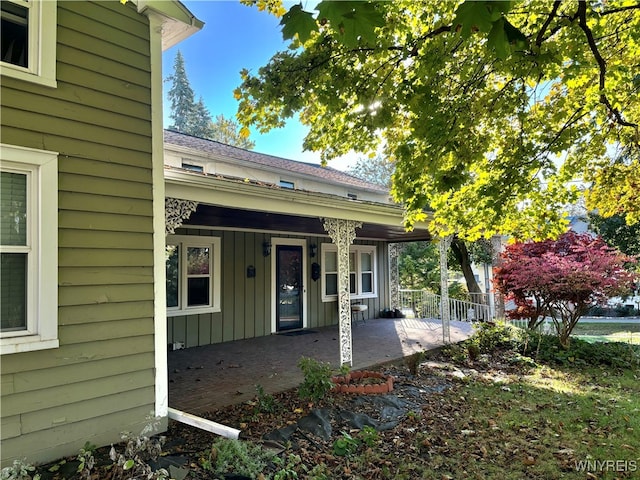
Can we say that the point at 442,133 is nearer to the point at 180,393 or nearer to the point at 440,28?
the point at 440,28

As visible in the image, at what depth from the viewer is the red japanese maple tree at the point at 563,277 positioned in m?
6.97

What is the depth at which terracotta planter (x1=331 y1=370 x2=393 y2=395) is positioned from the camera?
4.72 metres

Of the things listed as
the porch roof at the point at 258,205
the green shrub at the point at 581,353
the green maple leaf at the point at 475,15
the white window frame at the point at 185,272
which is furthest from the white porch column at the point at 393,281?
the green maple leaf at the point at 475,15

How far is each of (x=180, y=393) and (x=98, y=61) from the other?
373cm

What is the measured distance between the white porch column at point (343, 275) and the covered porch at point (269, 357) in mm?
347

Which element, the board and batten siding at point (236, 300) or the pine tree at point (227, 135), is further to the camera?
the pine tree at point (227, 135)

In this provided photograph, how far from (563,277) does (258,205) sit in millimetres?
5974

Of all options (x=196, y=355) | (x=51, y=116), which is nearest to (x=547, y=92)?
(x=51, y=116)

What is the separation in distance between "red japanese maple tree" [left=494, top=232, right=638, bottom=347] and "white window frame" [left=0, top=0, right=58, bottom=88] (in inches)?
313

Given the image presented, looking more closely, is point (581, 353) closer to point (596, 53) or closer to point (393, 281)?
point (393, 281)

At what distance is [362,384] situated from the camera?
4.89 meters

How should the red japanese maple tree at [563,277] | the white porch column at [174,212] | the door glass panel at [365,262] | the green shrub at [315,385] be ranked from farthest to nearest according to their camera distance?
1. the door glass panel at [365,262]
2. the red japanese maple tree at [563,277]
3. the green shrub at [315,385]
4. the white porch column at [174,212]

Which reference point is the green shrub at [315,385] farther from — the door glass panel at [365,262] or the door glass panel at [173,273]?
the door glass panel at [365,262]

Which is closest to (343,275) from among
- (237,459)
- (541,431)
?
(541,431)
